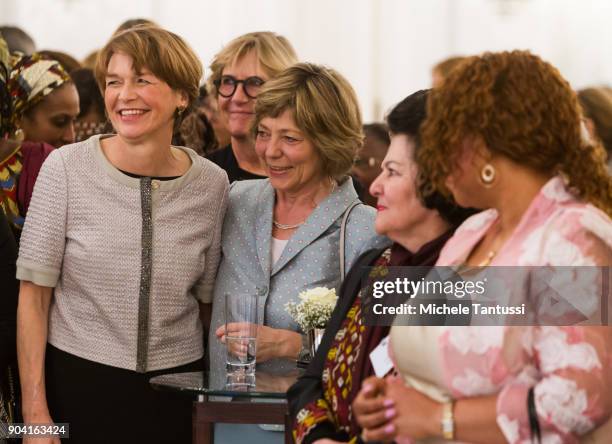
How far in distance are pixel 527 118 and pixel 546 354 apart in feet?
1.45

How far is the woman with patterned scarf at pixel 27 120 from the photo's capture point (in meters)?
3.60

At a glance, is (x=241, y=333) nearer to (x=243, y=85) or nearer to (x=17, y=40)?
(x=243, y=85)

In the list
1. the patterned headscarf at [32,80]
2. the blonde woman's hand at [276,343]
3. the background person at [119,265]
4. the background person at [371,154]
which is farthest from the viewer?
the background person at [371,154]

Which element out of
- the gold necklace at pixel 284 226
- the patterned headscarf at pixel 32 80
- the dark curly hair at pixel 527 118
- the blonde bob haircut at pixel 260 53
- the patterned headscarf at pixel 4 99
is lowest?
the dark curly hair at pixel 527 118

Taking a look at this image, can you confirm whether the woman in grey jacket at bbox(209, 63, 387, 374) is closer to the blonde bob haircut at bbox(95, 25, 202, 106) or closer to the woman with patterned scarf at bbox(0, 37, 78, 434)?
the blonde bob haircut at bbox(95, 25, 202, 106)

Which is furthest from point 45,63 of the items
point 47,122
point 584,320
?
point 584,320

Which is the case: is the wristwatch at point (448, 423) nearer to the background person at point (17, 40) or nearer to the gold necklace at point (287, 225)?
the gold necklace at point (287, 225)

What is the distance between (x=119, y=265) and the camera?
126 inches

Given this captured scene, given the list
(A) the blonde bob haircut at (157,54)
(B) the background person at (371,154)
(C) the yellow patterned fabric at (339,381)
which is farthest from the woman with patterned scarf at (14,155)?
(B) the background person at (371,154)

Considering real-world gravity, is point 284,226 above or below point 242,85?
below

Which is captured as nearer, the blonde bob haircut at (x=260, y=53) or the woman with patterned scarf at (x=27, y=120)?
the woman with patterned scarf at (x=27, y=120)

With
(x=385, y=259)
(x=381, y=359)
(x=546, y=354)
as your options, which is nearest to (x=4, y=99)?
(x=385, y=259)

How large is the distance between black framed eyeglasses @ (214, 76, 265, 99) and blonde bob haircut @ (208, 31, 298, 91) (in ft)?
0.16

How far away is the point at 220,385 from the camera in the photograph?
2863mm
